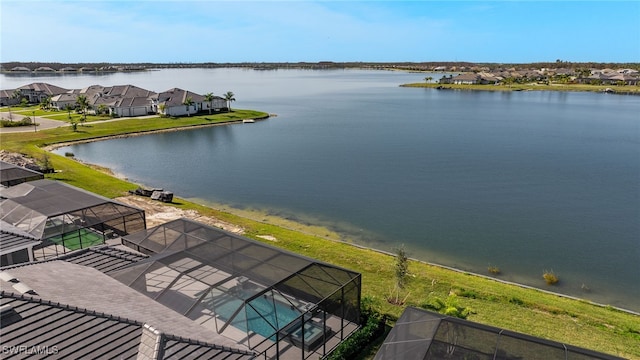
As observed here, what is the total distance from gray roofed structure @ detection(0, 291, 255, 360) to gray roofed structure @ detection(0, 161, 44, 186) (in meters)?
27.6

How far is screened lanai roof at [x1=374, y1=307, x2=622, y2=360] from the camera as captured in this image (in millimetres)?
11094

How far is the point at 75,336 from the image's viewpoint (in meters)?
10.1

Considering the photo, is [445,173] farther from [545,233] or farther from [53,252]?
[53,252]

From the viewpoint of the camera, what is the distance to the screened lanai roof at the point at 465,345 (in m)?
11.1

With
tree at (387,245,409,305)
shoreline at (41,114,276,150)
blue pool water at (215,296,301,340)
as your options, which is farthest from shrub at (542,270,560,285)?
shoreline at (41,114,276,150)

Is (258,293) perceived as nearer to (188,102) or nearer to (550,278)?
(550,278)

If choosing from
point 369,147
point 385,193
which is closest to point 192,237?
point 385,193

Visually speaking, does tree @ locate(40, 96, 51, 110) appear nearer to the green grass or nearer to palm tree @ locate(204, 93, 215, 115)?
palm tree @ locate(204, 93, 215, 115)

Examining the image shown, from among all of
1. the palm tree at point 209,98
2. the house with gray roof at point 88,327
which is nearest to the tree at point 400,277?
the house with gray roof at point 88,327

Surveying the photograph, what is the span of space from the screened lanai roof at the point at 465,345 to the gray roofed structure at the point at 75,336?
16.3 ft

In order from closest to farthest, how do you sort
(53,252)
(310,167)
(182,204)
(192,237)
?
1. (192,237)
2. (53,252)
3. (182,204)
4. (310,167)

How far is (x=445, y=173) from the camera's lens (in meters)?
49.9

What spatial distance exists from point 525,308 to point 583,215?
2080 centimetres

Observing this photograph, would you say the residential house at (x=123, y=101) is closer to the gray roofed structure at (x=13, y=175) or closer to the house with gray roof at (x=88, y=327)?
the gray roofed structure at (x=13, y=175)
